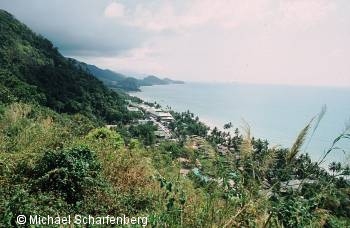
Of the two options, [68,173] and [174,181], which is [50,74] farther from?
[174,181]

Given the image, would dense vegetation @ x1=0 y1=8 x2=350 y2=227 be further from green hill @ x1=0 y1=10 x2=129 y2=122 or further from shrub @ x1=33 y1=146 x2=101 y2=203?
green hill @ x1=0 y1=10 x2=129 y2=122

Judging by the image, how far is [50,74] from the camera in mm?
59125

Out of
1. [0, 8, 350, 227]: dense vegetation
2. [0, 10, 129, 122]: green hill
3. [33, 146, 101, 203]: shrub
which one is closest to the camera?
[0, 8, 350, 227]: dense vegetation

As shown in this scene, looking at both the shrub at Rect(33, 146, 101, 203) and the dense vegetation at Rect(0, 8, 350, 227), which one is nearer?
the dense vegetation at Rect(0, 8, 350, 227)

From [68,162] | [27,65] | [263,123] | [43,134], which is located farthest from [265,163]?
[263,123]

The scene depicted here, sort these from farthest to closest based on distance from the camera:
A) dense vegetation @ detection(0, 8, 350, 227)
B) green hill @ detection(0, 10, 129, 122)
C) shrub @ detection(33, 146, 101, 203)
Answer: green hill @ detection(0, 10, 129, 122) → shrub @ detection(33, 146, 101, 203) → dense vegetation @ detection(0, 8, 350, 227)

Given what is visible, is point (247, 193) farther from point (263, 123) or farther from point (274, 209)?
point (263, 123)

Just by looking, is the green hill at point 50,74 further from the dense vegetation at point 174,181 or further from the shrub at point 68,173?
the shrub at point 68,173

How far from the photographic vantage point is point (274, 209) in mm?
2498

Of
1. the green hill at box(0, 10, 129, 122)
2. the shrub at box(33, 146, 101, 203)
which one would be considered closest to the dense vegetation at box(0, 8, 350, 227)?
the shrub at box(33, 146, 101, 203)

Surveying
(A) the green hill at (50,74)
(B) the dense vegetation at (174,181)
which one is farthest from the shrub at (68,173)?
(A) the green hill at (50,74)

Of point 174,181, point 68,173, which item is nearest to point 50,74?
point 68,173

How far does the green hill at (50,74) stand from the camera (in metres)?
52.3

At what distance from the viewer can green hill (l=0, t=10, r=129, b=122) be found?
2061 inches
